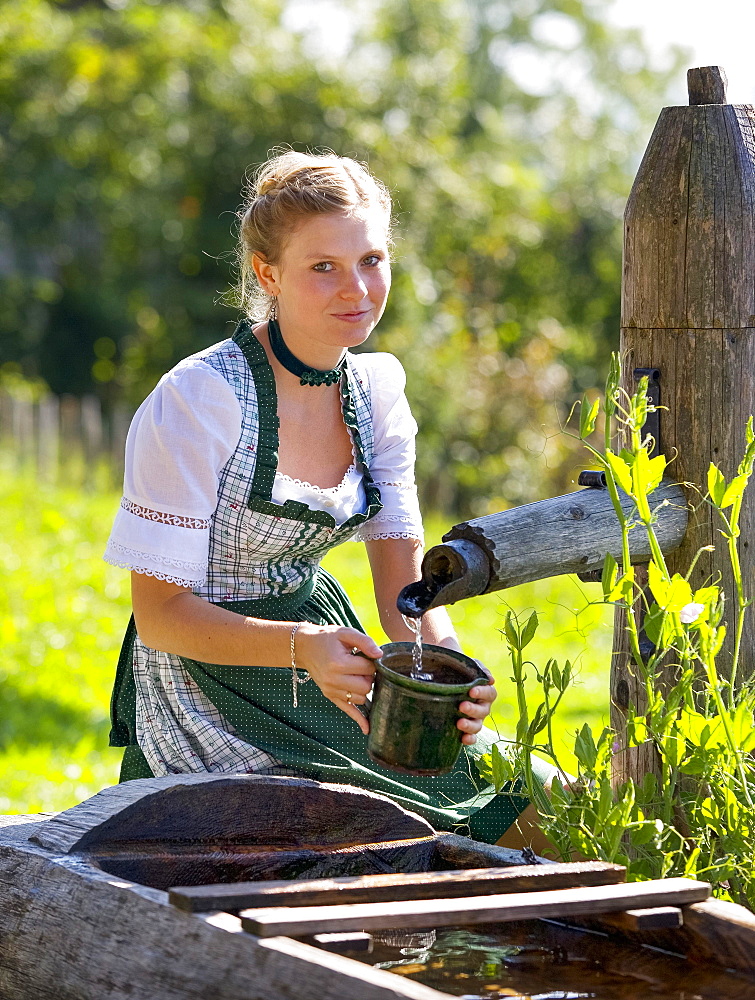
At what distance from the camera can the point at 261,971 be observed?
176 centimetres

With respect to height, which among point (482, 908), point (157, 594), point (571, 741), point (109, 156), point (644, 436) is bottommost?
point (571, 741)

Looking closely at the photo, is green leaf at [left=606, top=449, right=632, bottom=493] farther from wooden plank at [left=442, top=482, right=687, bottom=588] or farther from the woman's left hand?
the woman's left hand

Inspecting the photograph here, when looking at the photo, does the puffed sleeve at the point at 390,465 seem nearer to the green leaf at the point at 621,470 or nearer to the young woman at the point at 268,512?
the young woman at the point at 268,512

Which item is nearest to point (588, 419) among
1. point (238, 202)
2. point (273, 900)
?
point (273, 900)

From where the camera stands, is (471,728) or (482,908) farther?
(471,728)

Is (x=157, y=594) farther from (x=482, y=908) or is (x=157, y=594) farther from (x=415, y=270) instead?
(x=415, y=270)


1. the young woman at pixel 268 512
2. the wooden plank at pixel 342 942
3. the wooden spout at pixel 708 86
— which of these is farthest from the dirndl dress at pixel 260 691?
the wooden spout at pixel 708 86

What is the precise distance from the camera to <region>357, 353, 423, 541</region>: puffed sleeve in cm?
301

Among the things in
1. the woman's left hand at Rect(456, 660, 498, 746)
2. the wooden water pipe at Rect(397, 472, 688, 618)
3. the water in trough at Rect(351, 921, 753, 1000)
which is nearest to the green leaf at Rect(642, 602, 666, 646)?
the wooden water pipe at Rect(397, 472, 688, 618)

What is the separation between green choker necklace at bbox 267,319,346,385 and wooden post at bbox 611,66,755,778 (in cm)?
68

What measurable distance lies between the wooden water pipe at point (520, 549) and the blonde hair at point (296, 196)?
0.76 m

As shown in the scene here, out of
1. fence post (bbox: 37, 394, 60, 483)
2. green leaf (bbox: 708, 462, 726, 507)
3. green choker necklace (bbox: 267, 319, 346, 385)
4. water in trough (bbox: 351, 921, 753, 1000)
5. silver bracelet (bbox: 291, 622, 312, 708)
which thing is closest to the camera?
water in trough (bbox: 351, 921, 753, 1000)

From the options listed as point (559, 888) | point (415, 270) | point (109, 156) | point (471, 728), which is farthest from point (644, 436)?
point (109, 156)

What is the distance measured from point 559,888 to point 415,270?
40.3 feet
